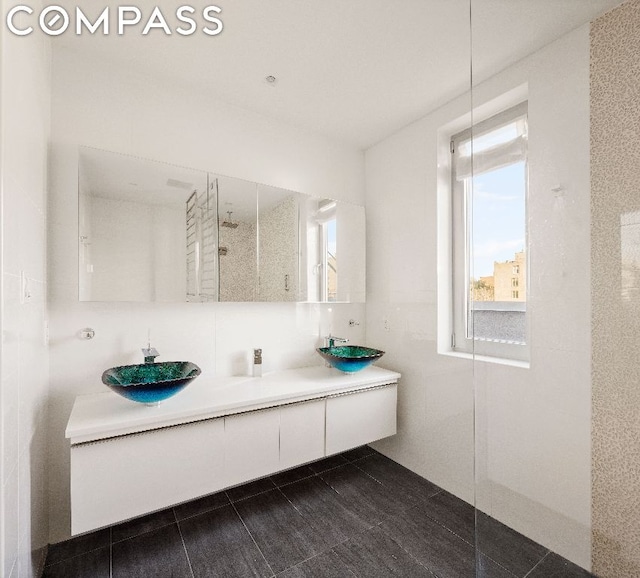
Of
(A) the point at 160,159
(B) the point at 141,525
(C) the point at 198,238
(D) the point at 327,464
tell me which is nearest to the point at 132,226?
(C) the point at 198,238

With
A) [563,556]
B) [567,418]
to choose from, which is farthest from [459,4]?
[563,556]

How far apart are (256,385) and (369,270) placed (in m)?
1.36

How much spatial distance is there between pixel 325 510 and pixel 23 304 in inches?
73.2

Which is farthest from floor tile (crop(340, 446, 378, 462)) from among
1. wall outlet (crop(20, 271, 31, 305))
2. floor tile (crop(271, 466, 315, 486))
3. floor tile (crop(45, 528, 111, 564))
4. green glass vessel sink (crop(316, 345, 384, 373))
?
wall outlet (crop(20, 271, 31, 305))

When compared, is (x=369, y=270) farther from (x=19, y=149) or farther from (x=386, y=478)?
(x=19, y=149)

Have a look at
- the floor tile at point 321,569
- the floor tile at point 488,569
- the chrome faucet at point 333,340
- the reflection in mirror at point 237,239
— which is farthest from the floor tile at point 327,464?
the reflection in mirror at point 237,239

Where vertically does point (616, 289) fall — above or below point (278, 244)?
below

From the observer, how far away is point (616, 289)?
1.44 meters

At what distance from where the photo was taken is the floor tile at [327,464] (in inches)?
95.8

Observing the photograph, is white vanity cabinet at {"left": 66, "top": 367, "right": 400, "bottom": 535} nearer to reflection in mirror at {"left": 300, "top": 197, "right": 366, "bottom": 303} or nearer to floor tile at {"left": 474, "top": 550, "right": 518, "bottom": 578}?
reflection in mirror at {"left": 300, "top": 197, "right": 366, "bottom": 303}

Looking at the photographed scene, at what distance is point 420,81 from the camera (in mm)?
2037

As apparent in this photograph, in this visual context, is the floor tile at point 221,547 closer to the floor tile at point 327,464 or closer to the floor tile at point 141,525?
the floor tile at point 141,525

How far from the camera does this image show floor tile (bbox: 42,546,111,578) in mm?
1506

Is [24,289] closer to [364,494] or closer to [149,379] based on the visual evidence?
[149,379]
